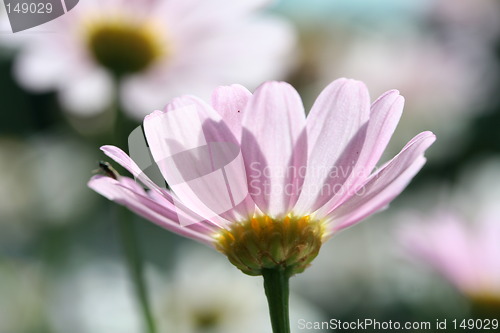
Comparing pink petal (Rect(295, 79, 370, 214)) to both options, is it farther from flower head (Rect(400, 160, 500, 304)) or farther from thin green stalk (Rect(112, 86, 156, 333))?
flower head (Rect(400, 160, 500, 304))

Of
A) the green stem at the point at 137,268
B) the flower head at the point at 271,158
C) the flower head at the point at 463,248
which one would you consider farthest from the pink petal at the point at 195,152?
the flower head at the point at 463,248

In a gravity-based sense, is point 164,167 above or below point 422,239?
above

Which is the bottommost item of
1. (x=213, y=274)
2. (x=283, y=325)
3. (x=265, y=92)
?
(x=213, y=274)

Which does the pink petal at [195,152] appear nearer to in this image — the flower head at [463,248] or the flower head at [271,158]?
the flower head at [271,158]

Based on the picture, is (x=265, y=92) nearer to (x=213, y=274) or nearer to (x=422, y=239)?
(x=422, y=239)

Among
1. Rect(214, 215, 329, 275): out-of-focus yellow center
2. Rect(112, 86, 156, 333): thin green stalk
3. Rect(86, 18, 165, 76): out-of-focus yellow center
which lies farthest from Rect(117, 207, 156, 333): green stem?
Rect(86, 18, 165, 76): out-of-focus yellow center

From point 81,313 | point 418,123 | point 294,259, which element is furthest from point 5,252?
point 294,259
